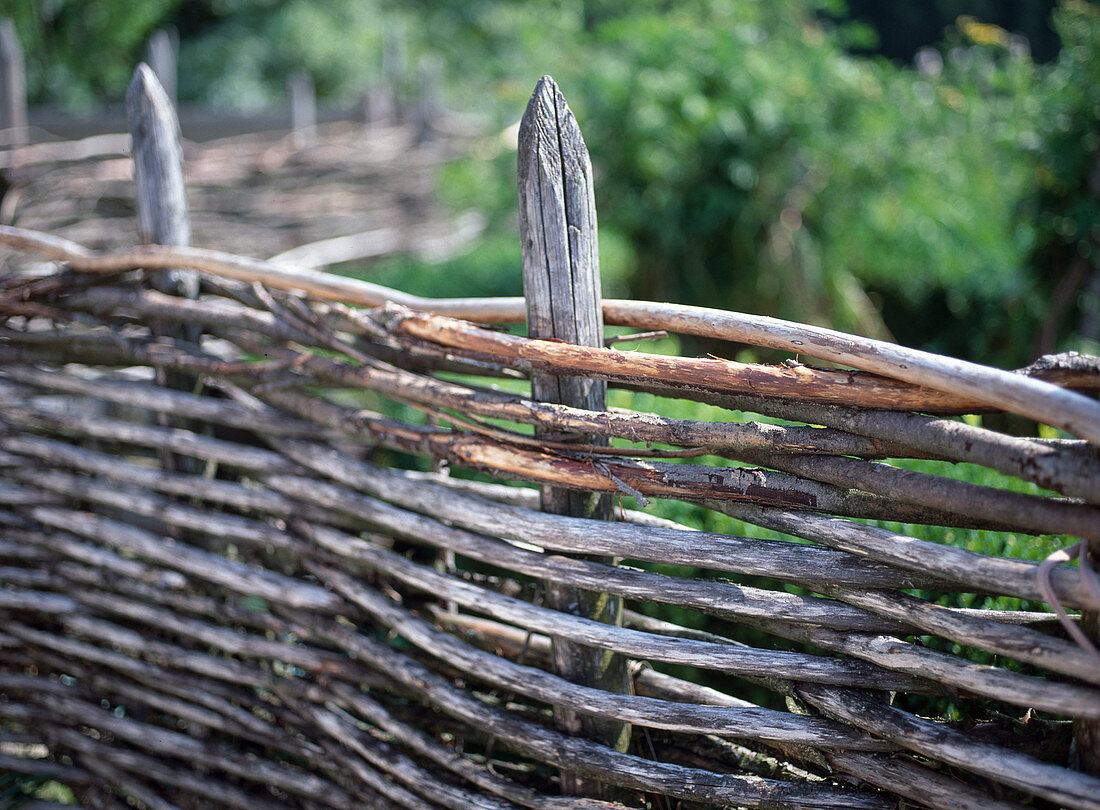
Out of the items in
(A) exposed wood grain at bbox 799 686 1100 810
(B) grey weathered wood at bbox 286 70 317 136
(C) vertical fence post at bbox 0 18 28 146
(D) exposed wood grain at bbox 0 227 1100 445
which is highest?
(B) grey weathered wood at bbox 286 70 317 136

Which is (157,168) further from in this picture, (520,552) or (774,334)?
(774,334)

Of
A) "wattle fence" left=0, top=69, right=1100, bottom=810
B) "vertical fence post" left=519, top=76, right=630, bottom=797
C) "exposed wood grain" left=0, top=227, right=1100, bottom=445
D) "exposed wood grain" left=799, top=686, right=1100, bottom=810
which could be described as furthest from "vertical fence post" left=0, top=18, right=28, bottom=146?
"exposed wood grain" left=799, top=686, right=1100, bottom=810

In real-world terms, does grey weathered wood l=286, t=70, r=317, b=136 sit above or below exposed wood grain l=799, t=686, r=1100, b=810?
above

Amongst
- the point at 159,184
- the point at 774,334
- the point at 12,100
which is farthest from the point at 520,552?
the point at 12,100

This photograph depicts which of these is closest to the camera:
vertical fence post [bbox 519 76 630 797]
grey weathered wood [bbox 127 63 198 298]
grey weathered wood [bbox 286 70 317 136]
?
vertical fence post [bbox 519 76 630 797]

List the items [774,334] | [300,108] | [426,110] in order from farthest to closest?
1. [426,110]
2. [300,108]
3. [774,334]

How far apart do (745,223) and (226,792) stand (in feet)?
12.5

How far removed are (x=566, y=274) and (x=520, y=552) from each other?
1.98 feet

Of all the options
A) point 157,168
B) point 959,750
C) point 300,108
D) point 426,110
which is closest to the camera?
point 959,750

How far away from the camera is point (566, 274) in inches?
61.0

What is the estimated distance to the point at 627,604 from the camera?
79.0 inches

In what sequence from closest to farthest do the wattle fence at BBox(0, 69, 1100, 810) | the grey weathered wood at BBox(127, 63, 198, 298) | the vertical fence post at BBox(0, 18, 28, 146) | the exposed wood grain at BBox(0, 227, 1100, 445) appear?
the exposed wood grain at BBox(0, 227, 1100, 445) < the wattle fence at BBox(0, 69, 1100, 810) < the grey weathered wood at BBox(127, 63, 198, 298) < the vertical fence post at BBox(0, 18, 28, 146)

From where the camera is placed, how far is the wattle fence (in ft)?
4.18

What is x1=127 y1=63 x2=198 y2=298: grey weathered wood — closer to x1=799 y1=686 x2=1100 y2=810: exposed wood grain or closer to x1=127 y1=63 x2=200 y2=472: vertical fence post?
x1=127 y1=63 x2=200 y2=472: vertical fence post
